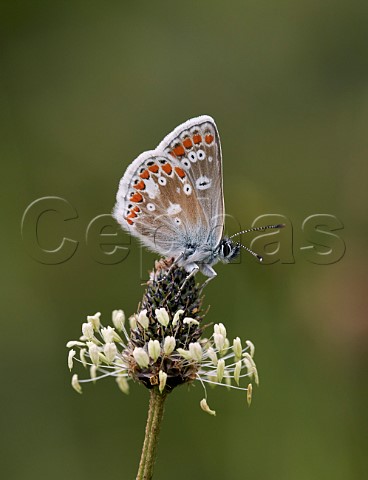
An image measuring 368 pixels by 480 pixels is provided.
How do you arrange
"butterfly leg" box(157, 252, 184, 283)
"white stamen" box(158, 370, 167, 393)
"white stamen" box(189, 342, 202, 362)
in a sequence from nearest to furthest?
"white stamen" box(158, 370, 167, 393) → "white stamen" box(189, 342, 202, 362) → "butterfly leg" box(157, 252, 184, 283)

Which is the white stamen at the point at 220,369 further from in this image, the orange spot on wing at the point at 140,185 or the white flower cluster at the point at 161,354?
the orange spot on wing at the point at 140,185

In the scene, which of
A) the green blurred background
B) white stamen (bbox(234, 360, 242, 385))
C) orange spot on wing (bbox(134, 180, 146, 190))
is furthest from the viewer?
the green blurred background

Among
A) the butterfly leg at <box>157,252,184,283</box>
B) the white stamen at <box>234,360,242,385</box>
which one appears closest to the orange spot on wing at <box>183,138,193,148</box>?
the butterfly leg at <box>157,252,184,283</box>

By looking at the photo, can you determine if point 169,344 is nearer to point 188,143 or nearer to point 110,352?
point 110,352

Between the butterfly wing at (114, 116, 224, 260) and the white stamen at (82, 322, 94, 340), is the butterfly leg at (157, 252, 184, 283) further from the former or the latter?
the white stamen at (82, 322, 94, 340)

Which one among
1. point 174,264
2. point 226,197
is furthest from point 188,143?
point 226,197

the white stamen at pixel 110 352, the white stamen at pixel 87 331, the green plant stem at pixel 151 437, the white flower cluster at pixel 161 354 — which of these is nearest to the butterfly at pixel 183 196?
the white flower cluster at pixel 161 354
